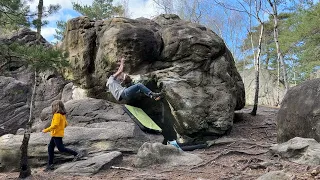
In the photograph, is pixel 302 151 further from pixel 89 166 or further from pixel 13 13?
pixel 13 13

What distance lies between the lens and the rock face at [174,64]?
35.6 ft

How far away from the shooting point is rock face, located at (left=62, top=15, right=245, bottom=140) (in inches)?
427

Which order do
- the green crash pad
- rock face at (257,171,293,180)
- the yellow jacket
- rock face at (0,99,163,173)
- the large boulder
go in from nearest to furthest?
rock face at (257,171,293,180) < the yellow jacket < rock face at (0,99,163,173) < the green crash pad < the large boulder

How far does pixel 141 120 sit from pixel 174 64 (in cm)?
270

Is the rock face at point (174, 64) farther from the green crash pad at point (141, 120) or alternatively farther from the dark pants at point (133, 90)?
the dark pants at point (133, 90)

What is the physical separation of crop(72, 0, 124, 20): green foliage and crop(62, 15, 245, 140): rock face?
1765 centimetres

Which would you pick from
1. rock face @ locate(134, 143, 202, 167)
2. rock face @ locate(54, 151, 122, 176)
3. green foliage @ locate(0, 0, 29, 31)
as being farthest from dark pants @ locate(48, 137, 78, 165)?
green foliage @ locate(0, 0, 29, 31)

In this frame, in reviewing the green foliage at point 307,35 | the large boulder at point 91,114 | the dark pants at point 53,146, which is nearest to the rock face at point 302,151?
the large boulder at point 91,114

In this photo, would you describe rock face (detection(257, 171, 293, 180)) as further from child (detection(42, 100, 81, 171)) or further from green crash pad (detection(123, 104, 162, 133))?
green crash pad (detection(123, 104, 162, 133))

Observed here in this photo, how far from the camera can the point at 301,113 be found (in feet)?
24.9

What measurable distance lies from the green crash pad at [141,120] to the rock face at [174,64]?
0.90m

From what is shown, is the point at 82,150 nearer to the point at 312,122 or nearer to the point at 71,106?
the point at 71,106

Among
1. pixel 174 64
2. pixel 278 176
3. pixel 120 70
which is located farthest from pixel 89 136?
pixel 278 176

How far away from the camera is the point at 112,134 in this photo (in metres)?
8.70
